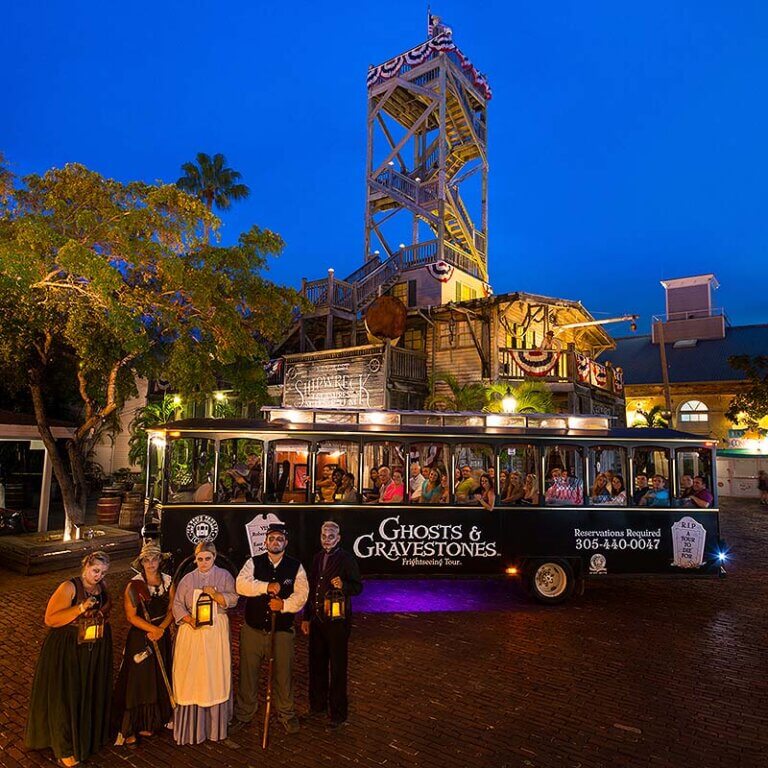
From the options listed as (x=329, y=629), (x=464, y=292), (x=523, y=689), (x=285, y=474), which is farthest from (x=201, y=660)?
(x=464, y=292)

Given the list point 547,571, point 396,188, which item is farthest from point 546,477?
point 396,188

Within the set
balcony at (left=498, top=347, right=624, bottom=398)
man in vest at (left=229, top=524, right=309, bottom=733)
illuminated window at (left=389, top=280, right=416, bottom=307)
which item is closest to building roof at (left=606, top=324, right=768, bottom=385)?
balcony at (left=498, top=347, right=624, bottom=398)

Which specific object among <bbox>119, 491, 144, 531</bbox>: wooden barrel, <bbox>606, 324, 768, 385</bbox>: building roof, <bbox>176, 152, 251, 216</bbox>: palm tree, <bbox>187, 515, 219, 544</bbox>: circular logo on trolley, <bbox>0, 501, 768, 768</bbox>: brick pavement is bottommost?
<bbox>0, 501, 768, 768</bbox>: brick pavement

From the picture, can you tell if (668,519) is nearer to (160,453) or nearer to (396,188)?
(160,453)

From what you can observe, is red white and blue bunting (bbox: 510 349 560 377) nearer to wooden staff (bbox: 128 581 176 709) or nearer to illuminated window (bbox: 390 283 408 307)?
illuminated window (bbox: 390 283 408 307)

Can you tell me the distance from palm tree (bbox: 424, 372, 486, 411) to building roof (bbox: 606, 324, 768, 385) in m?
21.2

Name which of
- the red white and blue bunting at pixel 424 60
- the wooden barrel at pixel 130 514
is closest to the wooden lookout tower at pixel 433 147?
the red white and blue bunting at pixel 424 60

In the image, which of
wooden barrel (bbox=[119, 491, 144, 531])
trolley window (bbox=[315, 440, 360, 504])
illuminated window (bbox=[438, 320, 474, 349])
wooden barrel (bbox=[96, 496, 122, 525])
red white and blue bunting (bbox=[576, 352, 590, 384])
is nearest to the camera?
trolley window (bbox=[315, 440, 360, 504])

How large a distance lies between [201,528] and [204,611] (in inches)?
164

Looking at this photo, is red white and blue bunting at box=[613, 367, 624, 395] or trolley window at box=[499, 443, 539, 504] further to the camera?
red white and blue bunting at box=[613, 367, 624, 395]

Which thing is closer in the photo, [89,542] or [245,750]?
[245,750]

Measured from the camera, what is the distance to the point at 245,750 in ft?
15.4

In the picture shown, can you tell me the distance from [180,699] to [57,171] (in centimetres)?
1251

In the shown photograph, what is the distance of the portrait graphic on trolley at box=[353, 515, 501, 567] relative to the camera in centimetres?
897
